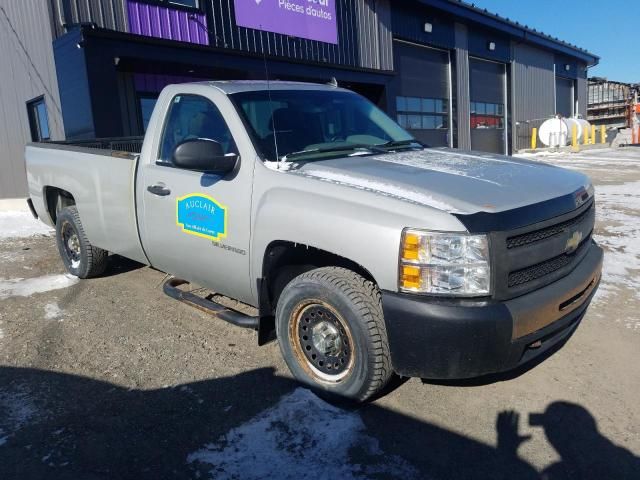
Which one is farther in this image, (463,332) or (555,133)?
(555,133)

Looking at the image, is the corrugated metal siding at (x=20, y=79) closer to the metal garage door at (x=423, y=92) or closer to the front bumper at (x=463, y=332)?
the front bumper at (x=463, y=332)

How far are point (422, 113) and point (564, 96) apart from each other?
55.5 feet

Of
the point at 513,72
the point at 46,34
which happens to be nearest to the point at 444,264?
the point at 46,34

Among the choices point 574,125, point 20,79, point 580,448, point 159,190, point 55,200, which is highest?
point 20,79

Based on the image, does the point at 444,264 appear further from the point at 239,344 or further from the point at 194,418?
the point at 239,344

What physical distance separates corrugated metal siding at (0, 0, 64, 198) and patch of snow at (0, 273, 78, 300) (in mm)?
6017

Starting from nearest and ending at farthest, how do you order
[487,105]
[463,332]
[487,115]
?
[463,332], [487,105], [487,115]

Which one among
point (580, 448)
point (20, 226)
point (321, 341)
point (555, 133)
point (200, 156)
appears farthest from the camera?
point (555, 133)

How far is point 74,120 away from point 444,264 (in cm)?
979

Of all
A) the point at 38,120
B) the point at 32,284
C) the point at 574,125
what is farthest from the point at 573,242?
the point at 574,125

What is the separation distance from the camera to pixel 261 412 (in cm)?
296

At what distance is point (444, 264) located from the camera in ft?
8.16

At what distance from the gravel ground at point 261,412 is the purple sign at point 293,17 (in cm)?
1017

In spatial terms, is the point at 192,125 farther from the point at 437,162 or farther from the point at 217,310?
the point at 437,162
